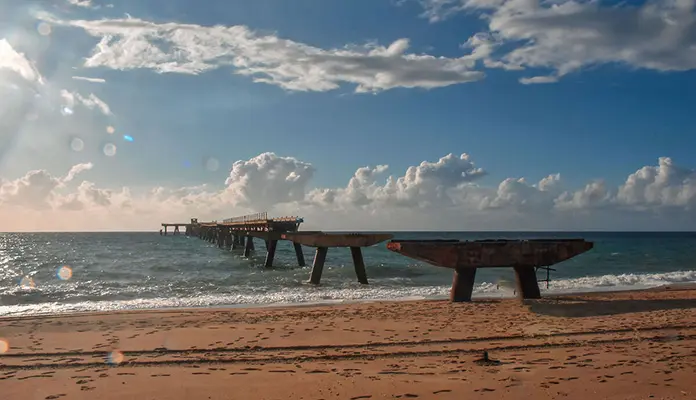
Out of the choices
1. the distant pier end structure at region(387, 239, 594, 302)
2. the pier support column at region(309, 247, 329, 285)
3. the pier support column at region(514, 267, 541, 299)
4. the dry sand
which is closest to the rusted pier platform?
the pier support column at region(309, 247, 329, 285)

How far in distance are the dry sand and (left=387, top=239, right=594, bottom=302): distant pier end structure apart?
1.37m

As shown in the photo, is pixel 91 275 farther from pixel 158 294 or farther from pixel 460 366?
pixel 460 366

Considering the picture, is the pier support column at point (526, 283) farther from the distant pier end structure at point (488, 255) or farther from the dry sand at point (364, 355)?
the dry sand at point (364, 355)

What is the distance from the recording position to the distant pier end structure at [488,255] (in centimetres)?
1355

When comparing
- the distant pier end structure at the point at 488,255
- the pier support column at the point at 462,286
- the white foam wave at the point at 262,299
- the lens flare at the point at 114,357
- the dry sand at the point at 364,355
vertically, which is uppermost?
the distant pier end structure at the point at 488,255

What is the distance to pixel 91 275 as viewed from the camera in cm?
2912

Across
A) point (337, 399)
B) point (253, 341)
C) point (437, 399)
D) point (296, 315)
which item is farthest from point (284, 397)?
point (296, 315)

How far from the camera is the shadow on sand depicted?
11922 millimetres

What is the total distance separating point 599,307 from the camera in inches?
506

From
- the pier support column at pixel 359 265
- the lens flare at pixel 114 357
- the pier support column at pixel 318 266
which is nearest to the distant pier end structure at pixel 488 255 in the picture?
the lens flare at pixel 114 357

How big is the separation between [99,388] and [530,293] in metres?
11.1

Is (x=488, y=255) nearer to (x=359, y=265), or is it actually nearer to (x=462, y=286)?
(x=462, y=286)

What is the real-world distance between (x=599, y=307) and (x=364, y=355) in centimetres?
729

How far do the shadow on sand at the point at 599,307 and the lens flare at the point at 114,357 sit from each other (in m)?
8.40
